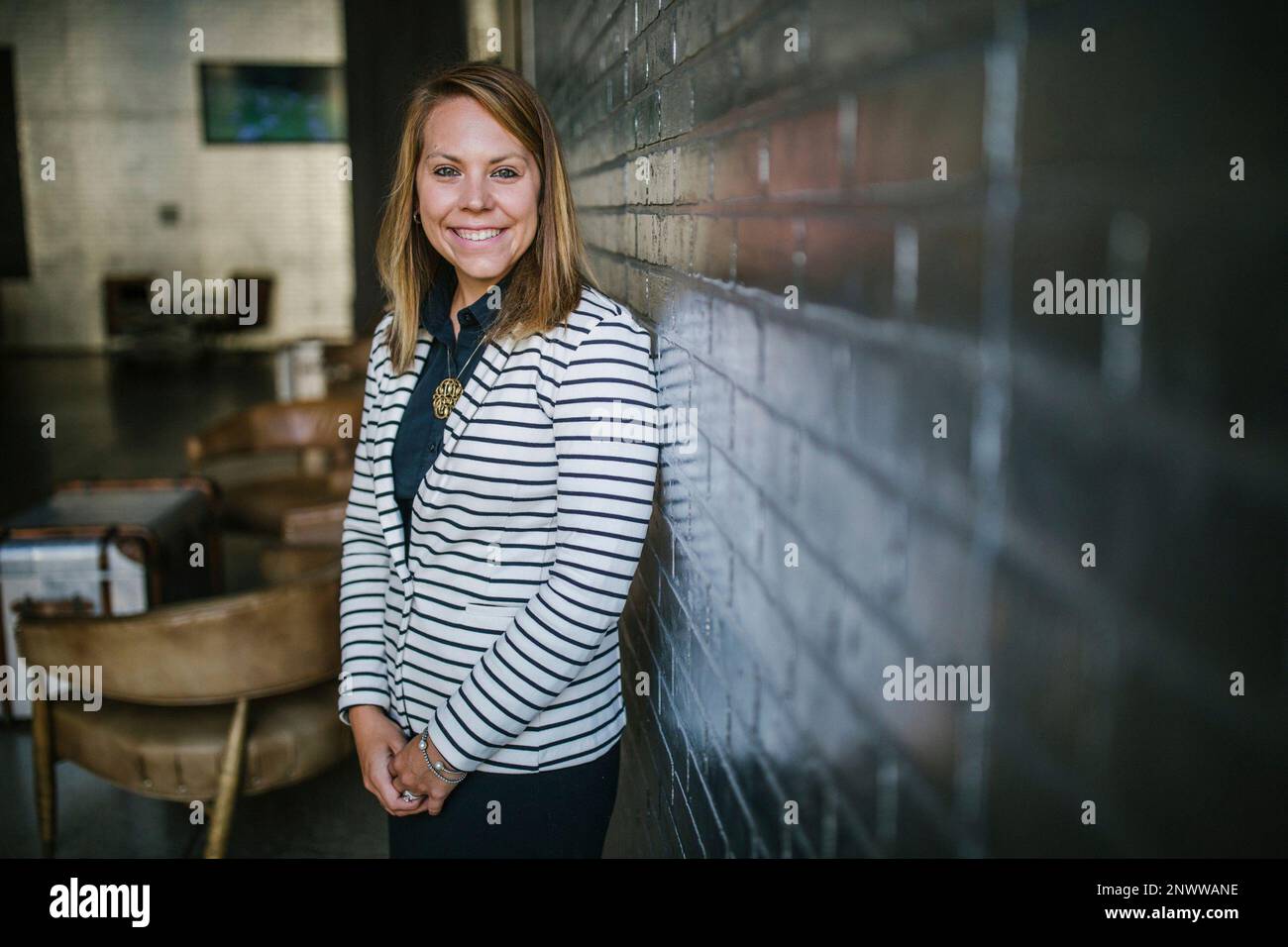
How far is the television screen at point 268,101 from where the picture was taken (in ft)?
39.0

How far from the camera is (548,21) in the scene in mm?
3230

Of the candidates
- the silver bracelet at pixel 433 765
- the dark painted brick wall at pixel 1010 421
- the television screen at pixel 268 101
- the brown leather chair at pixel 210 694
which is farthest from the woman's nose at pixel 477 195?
the television screen at pixel 268 101

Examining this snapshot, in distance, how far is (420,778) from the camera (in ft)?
4.65

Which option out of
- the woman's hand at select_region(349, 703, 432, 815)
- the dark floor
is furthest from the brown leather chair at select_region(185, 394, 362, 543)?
the woman's hand at select_region(349, 703, 432, 815)

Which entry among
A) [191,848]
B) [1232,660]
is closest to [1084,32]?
[1232,660]

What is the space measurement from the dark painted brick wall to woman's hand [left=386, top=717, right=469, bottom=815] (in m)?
0.45

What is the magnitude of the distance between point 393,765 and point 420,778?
2.8 inches

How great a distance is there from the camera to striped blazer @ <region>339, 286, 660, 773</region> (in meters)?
1.27

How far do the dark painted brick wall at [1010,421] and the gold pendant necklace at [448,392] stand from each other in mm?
422

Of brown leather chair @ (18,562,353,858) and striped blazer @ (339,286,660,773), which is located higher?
striped blazer @ (339,286,660,773)

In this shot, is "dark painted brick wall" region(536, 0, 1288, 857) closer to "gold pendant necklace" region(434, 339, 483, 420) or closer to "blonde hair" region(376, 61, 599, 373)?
"blonde hair" region(376, 61, 599, 373)

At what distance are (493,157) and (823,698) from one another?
811 mm
